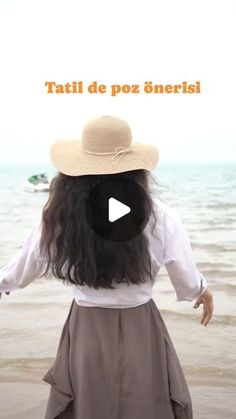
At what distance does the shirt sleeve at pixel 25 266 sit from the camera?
148 cm

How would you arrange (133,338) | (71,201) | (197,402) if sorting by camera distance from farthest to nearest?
(197,402) < (133,338) < (71,201)

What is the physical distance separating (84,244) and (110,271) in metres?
0.10

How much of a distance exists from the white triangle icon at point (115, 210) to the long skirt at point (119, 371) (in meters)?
0.30

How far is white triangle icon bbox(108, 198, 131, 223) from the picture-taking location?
1.35m

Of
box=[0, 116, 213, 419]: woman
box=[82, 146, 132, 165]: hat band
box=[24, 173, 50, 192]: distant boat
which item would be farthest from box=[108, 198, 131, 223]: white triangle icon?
box=[24, 173, 50, 192]: distant boat

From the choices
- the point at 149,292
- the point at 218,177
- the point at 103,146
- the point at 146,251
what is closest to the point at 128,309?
the point at 149,292

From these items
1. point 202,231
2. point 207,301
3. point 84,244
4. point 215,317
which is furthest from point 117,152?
point 202,231

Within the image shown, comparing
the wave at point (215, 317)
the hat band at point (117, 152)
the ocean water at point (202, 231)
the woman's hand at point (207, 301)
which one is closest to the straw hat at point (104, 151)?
the hat band at point (117, 152)

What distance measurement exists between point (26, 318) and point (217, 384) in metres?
1.42

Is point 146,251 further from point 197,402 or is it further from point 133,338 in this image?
point 197,402

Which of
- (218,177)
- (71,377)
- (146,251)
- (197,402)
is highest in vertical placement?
(146,251)

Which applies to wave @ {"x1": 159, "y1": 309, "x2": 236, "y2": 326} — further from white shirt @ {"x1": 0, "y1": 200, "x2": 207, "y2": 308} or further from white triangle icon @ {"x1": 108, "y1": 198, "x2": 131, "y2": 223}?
white triangle icon @ {"x1": 108, "y1": 198, "x2": 131, "y2": 223}

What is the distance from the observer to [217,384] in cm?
237
